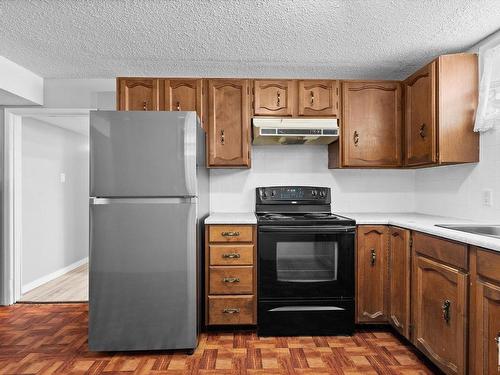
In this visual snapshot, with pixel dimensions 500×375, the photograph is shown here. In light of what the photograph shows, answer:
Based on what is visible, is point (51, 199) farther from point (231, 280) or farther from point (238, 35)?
point (238, 35)

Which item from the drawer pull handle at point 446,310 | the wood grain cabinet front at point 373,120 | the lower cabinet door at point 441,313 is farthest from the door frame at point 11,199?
the drawer pull handle at point 446,310

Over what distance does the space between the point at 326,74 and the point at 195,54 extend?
3.95 feet

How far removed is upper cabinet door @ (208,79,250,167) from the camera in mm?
2807

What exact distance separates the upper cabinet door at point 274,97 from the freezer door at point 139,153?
87 centimetres

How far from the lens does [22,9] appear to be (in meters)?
1.95

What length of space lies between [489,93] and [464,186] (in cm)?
70

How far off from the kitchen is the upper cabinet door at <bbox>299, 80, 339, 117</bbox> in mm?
12

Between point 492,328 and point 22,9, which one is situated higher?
point 22,9

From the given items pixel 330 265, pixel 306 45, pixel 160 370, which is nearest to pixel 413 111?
pixel 306 45

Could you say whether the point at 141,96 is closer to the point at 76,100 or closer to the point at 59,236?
the point at 76,100

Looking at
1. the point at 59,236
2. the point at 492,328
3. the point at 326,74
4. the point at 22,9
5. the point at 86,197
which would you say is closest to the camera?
the point at 492,328

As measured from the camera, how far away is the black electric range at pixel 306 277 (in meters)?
2.46

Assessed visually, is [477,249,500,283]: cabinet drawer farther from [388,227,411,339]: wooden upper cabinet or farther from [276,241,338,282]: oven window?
[276,241,338,282]: oven window

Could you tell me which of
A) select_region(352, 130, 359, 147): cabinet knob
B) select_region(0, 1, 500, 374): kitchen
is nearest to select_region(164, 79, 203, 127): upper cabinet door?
select_region(0, 1, 500, 374): kitchen
